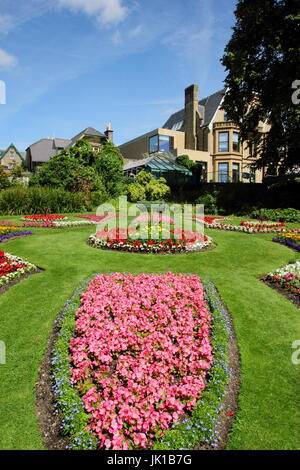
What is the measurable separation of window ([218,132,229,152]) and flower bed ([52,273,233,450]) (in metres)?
34.6

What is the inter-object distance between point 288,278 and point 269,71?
1975 centimetres

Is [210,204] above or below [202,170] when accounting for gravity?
below

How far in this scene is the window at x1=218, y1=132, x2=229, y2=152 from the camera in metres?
37.4

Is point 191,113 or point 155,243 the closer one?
point 155,243

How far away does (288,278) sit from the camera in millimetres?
7980

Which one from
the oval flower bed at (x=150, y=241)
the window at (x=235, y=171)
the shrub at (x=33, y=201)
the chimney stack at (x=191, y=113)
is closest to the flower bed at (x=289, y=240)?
the oval flower bed at (x=150, y=241)

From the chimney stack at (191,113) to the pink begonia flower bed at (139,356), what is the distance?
37.7 m

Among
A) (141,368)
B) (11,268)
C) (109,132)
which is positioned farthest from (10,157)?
(141,368)

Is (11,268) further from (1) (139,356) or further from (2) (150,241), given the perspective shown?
(1) (139,356)

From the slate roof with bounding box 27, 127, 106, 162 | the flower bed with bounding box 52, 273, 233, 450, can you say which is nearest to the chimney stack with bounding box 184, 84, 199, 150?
the slate roof with bounding box 27, 127, 106, 162

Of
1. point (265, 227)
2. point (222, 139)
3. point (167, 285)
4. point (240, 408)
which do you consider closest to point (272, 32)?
point (265, 227)

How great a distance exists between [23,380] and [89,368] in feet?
3.39
